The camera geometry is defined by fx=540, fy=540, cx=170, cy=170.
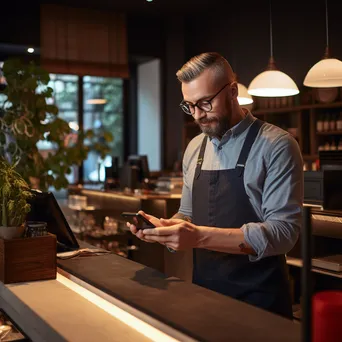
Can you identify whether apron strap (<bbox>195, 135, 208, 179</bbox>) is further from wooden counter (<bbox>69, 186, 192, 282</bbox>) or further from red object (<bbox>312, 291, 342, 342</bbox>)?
wooden counter (<bbox>69, 186, 192, 282</bbox>)

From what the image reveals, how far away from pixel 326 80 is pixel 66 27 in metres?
4.40

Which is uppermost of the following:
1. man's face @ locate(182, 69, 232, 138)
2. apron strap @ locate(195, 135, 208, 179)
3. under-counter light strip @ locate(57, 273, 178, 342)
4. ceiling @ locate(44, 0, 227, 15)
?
ceiling @ locate(44, 0, 227, 15)

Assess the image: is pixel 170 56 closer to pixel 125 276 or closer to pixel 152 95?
pixel 152 95

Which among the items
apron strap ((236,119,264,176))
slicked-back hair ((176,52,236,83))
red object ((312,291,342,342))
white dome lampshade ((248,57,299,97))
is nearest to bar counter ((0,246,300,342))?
red object ((312,291,342,342))

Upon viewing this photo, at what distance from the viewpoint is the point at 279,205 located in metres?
1.79

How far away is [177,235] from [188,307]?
29 cm

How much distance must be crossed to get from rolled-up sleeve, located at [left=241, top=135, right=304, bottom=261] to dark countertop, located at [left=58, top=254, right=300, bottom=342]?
269 millimetres

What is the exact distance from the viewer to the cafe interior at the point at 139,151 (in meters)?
1.40

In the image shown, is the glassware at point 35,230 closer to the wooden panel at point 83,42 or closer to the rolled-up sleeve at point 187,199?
the rolled-up sleeve at point 187,199

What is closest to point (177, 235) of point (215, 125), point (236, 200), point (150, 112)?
point (236, 200)

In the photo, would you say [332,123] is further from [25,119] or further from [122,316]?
[122,316]

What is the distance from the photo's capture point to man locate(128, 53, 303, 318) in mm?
1748

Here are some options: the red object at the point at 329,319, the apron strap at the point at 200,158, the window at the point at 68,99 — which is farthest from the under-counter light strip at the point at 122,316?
the window at the point at 68,99

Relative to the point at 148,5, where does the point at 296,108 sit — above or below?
below
